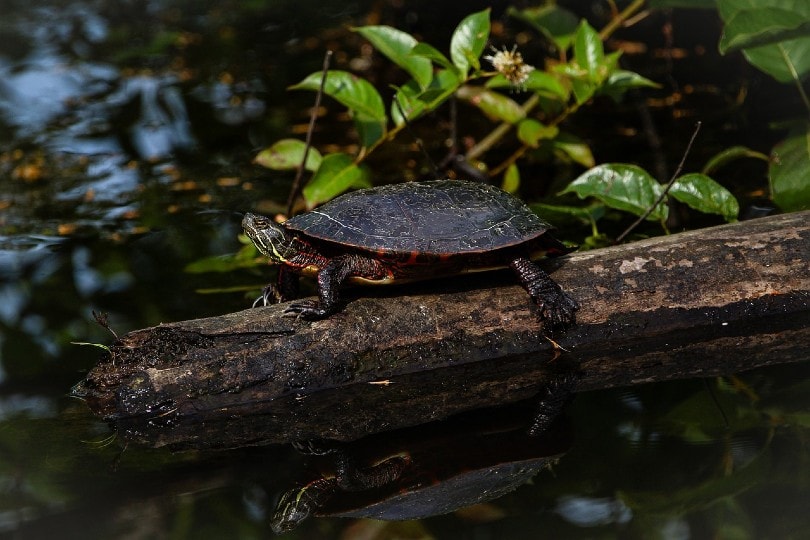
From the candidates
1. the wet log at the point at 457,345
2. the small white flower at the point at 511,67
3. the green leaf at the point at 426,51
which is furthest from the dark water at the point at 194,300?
the small white flower at the point at 511,67

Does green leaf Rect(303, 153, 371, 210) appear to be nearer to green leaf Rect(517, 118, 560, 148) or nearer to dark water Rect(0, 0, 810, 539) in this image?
dark water Rect(0, 0, 810, 539)

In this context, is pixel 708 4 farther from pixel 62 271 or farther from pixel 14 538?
pixel 14 538

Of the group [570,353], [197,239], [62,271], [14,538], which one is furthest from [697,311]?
[62,271]

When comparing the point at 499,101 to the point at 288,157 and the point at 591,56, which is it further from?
the point at 288,157

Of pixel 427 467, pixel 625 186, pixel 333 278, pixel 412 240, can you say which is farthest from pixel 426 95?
pixel 427 467

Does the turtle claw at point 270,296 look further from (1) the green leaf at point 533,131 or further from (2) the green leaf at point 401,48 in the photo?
(1) the green leaf at point 533,131
